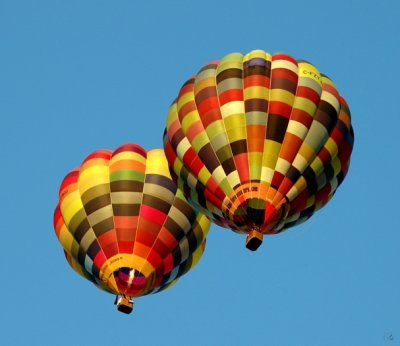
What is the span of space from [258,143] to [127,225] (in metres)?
4.32

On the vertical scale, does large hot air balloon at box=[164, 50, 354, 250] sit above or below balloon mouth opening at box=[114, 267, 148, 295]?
above

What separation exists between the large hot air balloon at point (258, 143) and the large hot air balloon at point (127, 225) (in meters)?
1.73

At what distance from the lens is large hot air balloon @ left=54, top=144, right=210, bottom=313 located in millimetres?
35469

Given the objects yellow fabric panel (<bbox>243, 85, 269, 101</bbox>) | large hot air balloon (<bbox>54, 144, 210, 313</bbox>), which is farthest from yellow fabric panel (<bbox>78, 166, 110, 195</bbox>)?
yellow fabric panel (<bbox>243, 85, 269, 101</bbox>)

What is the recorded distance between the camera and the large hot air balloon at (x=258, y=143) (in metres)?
33.2

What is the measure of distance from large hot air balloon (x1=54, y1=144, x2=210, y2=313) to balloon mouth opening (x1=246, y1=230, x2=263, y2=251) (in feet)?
11.1

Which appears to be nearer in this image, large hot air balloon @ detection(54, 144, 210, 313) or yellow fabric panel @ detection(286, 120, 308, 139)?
yellow fabric panel @ detection(286, 120, 308, 139)

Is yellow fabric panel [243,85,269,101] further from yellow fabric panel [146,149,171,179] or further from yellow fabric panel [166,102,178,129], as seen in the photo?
yellow fabric panel [146,149,171,179]

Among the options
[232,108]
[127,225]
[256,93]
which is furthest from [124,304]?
[256,93]

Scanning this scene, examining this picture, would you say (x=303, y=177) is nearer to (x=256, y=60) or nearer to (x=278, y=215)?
(x=278, y=215)

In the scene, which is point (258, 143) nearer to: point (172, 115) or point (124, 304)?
point (172, 115)

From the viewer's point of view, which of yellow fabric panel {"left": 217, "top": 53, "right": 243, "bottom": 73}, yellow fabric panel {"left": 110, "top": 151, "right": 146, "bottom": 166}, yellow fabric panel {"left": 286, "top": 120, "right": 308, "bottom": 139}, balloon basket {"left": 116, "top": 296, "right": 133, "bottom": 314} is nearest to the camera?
yellow fabric panel {"left": 286, "top": 120, "right": 308, "bottom": 139}

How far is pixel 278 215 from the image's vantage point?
3319cm

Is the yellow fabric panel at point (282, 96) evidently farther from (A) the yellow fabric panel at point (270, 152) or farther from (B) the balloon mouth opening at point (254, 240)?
(B) the balloon mouth opening at point (254, 240)
